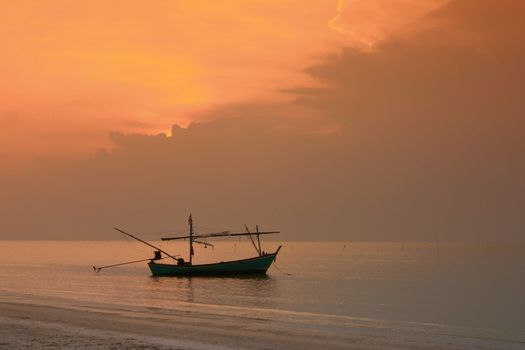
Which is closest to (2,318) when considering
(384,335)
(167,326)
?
(167,326)

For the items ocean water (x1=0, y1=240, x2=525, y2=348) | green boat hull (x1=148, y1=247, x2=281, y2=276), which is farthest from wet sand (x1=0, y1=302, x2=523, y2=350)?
green boat hull (x1=148, y1=247, x2=281, y2=276)

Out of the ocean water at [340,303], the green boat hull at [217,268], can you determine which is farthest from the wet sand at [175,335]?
the green boat hull at [217,268]

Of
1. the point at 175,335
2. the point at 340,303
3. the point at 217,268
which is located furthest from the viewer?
the point at 217,268

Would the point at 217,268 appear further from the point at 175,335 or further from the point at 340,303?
the point at 175,335

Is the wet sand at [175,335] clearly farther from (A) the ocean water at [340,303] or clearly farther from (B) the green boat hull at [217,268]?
(B) the green boat hull at [217,268]

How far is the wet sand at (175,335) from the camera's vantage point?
24016 mm

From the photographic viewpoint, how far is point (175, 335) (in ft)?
88.9

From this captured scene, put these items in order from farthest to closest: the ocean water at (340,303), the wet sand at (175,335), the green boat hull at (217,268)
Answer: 1. the green boat hull at (217,268)
2. the ocean water at (340,303)
3. the wet sand at (175,335)

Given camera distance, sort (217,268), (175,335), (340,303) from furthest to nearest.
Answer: (217,268) → (340,303) → (175,335)

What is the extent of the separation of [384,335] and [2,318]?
1972 cm

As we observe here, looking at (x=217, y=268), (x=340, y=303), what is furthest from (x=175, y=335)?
(x=217, y=268)

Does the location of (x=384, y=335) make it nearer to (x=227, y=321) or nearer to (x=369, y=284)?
(x=227, y=321)

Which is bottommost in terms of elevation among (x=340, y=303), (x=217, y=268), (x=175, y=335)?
(x=340, y=303)

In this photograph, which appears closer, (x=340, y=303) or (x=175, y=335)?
(x=175, y=335)
